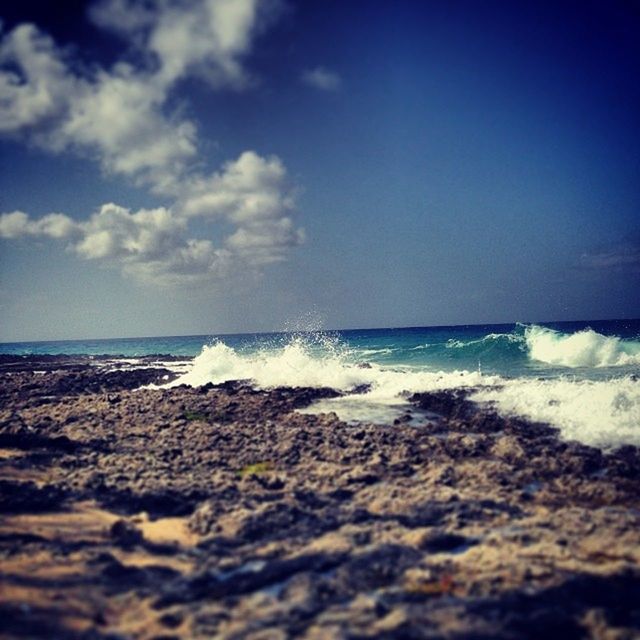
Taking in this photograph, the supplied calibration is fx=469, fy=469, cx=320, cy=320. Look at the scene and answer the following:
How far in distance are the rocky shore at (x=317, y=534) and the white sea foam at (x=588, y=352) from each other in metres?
21.0

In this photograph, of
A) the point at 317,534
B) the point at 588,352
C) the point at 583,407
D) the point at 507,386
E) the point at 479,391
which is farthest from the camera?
the point at 588,352

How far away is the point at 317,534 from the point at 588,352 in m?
28.6

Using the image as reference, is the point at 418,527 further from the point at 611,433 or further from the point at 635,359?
the point at 635,359

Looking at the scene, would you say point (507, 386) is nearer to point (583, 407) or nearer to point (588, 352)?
point (583, 407)

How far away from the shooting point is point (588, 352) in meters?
29.1

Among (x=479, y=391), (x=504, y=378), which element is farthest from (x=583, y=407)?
(x=504, y=378)

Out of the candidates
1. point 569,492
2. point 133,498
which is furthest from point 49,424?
point 569,492

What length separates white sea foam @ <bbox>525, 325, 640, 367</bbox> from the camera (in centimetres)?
2830

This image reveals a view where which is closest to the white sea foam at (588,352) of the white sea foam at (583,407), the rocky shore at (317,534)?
the white sea foam at (583,407)

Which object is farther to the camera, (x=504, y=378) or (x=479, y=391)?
(x=504, y=378)

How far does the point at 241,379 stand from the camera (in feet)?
71.5

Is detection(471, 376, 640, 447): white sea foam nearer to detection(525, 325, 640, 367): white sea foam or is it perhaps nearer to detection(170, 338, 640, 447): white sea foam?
detection(170, 338, 640, 447): white sea foam

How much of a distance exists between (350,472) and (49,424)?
8.98 m

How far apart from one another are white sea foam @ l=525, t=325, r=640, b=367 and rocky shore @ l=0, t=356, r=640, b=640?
21.0 m
